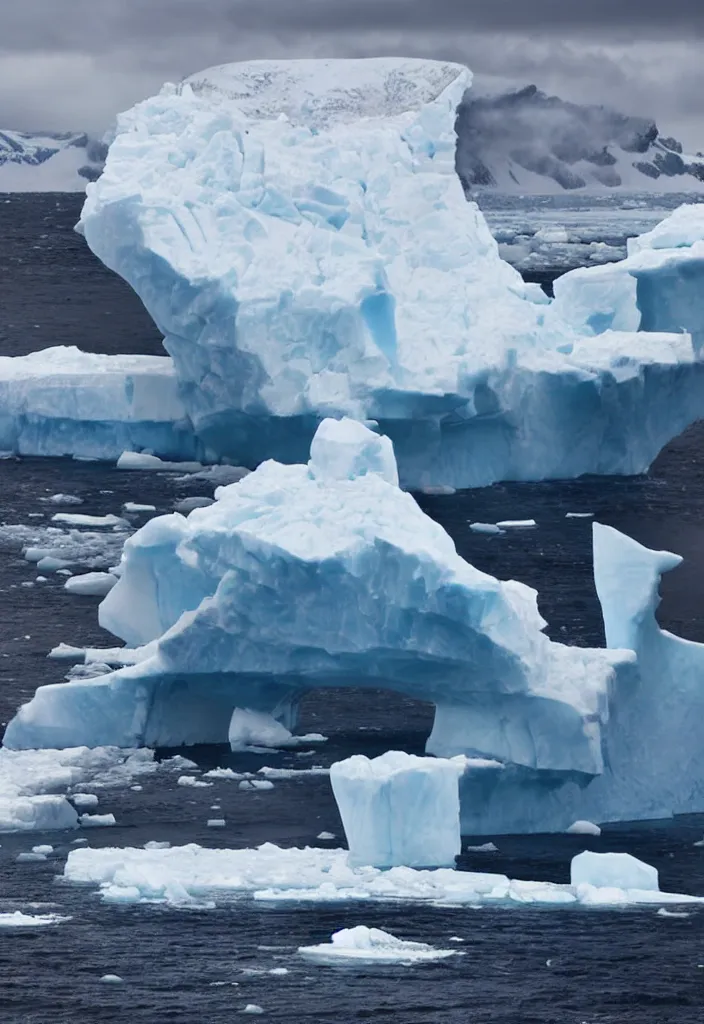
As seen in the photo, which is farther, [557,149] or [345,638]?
[557,149]

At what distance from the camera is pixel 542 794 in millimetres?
14789

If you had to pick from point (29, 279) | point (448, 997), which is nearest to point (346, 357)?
point (448, 997)

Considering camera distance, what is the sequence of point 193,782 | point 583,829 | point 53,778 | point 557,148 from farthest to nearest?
1. point 557,148
2. point 193,782
3. point 53,778
4. point 583,829

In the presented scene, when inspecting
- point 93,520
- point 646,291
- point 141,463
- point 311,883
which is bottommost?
point 311,883

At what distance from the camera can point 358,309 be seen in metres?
25.2

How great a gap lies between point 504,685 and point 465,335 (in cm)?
1193

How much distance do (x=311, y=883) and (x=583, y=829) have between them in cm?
247

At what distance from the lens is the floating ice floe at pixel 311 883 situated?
42.2 feet

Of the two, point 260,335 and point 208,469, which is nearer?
point 260,335

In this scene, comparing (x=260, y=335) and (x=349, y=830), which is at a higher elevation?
(x=260, y=335)

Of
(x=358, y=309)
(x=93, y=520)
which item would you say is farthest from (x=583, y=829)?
(x=358, y=309)

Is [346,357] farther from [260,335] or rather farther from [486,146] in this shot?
[486,146]

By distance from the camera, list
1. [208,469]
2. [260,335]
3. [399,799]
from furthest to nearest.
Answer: [208,469]
[260,335]
[399,799]

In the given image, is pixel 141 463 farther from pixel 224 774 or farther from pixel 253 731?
pixel 224 774
